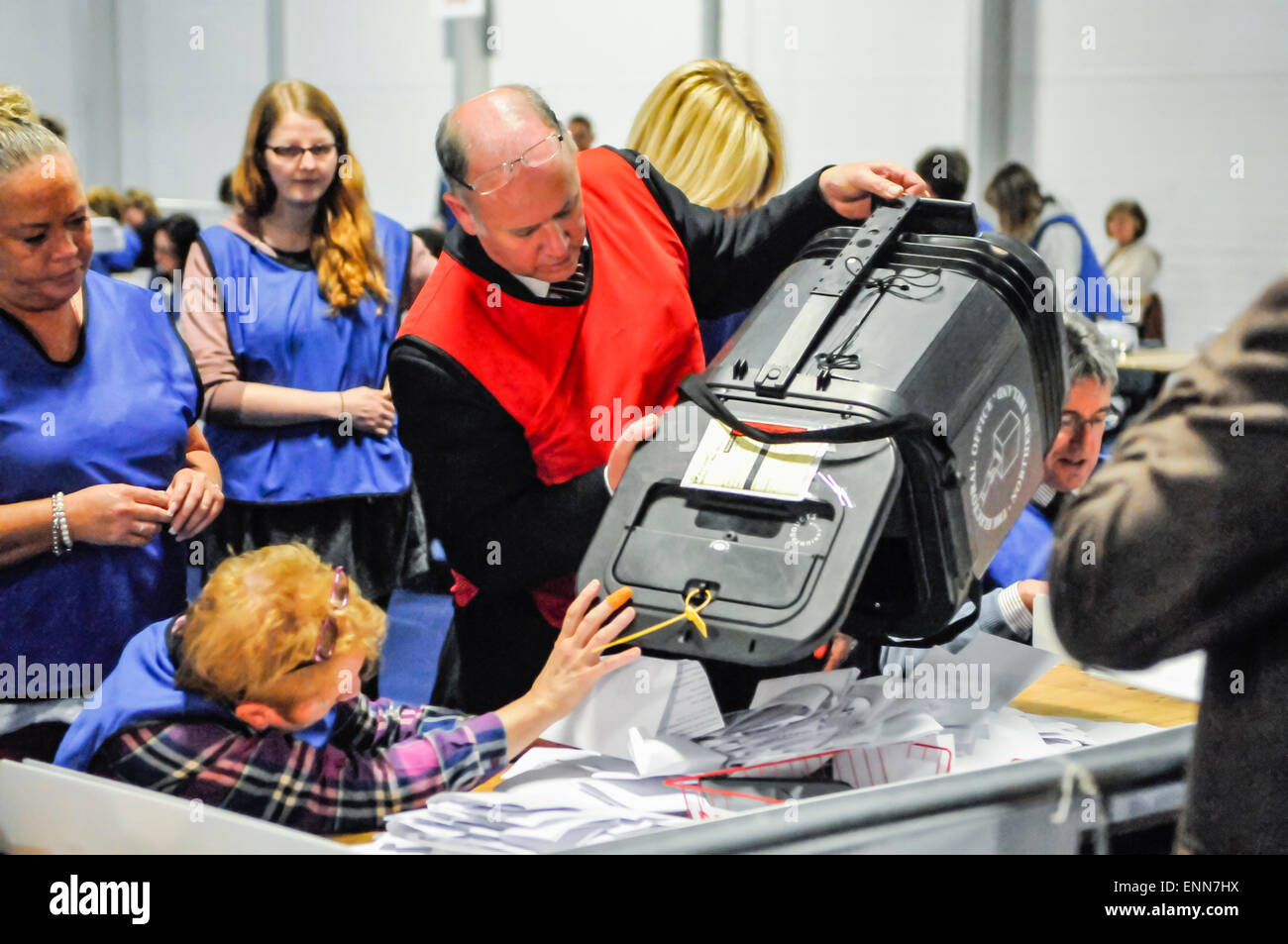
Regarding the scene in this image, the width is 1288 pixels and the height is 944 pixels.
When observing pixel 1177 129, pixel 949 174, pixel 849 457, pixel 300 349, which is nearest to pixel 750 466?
pixel 849 457

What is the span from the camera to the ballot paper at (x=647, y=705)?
4.29 feet

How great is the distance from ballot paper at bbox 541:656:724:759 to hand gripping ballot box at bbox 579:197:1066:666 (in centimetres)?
16

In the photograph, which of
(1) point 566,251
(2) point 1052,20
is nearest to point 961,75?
(2) point 1052,20

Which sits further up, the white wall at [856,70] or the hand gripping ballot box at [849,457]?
the white wall at [856,70]

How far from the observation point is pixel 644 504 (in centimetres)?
118

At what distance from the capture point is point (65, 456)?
1.69m

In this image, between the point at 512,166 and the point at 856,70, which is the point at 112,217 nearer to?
the point at 856,70

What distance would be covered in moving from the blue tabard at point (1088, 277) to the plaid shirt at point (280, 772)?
4.42m

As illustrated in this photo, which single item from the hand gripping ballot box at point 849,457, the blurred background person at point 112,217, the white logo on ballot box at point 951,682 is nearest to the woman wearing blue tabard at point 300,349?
the white logo on ballot box at point 951,682

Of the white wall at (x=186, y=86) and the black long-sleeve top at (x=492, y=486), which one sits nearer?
the black long-sleeve top at (x=492, y=486)

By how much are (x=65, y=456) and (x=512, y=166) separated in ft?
2.29

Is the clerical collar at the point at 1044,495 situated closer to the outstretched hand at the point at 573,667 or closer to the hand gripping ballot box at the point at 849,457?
the hand gripping ballot box at the point at 849,457

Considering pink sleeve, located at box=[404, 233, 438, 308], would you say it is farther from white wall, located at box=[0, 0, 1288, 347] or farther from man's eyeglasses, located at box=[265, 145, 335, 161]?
white wall, located at box=[0, 0, 1288, 347]

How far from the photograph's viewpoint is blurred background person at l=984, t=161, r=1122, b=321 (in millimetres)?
5445
